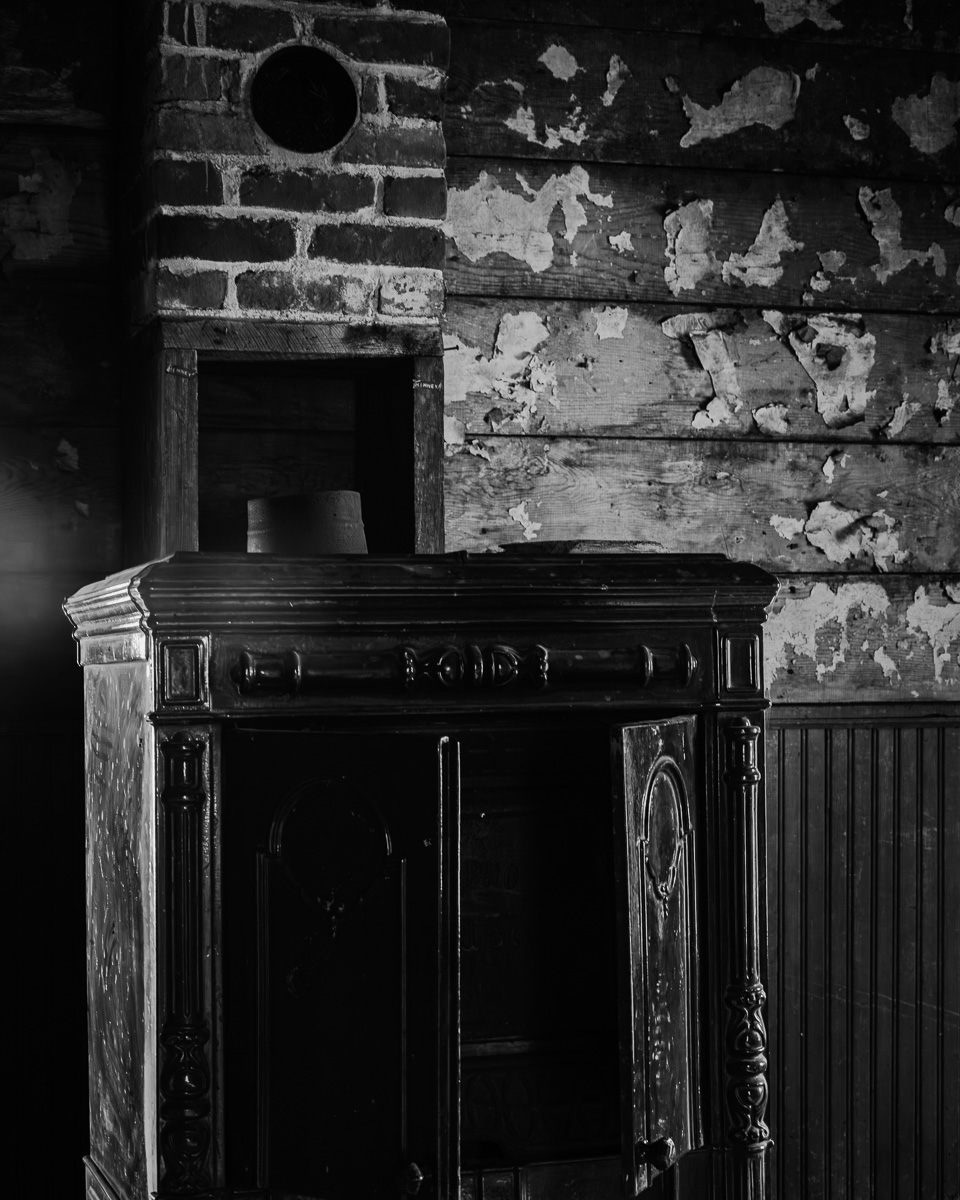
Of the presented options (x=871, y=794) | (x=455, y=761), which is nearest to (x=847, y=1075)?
(x=871, y=794)

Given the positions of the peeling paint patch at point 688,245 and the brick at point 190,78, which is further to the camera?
the peeling paint patch at point 688,245

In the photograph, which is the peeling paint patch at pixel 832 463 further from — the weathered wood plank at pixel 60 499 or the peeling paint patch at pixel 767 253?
the weathered wood plank at pixel 60 499

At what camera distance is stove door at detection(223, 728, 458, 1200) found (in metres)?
1.76

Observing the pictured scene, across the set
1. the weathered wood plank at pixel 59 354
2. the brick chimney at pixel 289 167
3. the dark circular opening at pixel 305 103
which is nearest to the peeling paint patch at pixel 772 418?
the brick chimney at pixel 289 167

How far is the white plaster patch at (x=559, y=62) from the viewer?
106 inches

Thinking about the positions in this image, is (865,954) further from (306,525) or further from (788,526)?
(306,525)

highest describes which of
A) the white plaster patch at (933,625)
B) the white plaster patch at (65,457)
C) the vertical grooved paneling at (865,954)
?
the white plaster patch at (65,457)

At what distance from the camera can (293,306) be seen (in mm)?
2307

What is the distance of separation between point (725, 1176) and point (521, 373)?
1.47 m

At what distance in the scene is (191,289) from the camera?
2271 mm

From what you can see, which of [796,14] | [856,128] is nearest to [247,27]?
[796,14]

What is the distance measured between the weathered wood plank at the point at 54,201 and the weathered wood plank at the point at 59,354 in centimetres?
5

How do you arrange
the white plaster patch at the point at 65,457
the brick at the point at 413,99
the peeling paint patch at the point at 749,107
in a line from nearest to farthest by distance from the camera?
1. the brick at the point at 413,99
2. the white plaster patch at the point at 65,457
3. the peeling paint patch at the point at 749,107

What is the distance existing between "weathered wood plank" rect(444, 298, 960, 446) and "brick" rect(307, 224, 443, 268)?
0.32 metres
